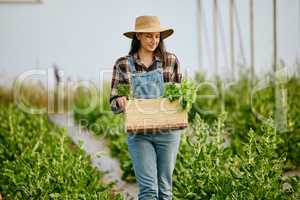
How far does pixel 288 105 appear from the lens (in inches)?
228

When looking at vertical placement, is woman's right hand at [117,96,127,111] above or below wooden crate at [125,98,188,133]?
above

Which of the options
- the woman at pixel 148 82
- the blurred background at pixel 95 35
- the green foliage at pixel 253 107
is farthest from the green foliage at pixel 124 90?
the blurred background at pixel 95 35

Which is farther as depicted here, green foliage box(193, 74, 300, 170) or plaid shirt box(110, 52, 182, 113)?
green foliage box(193, 74, 300, 170)

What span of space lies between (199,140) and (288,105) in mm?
1939

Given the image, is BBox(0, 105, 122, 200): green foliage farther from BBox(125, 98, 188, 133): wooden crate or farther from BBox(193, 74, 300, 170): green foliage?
BBox(193, 74, 300, 170): green foliage

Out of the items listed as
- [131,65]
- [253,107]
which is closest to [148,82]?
[131,65]

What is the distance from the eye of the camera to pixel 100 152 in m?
4.16

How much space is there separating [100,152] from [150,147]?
0.65 meters

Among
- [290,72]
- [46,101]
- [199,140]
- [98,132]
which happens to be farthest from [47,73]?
[199,140]

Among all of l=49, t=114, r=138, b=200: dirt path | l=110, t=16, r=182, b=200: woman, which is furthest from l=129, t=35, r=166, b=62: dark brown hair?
l=49, t=114, r=138, b=200: dirt path

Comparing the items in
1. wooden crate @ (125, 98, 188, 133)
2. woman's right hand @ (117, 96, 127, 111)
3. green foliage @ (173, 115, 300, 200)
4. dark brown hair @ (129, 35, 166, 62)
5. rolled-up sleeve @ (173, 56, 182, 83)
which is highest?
dark brown hair @ (129, 35, 166, 62)

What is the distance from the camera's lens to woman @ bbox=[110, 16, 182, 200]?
3.52 metres

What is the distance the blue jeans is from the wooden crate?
0.08m

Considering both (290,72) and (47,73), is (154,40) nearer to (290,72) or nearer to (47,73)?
(290,72)
